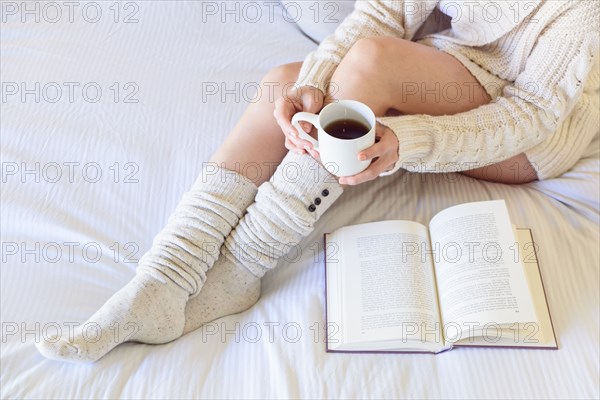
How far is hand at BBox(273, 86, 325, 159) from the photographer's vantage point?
0.75m

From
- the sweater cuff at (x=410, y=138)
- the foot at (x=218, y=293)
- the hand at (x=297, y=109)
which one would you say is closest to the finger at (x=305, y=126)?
the hand at (x=297, y=109)

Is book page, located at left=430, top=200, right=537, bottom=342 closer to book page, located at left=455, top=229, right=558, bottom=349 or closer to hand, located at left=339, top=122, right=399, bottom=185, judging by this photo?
book page, located at left=455, top=229, right=558, bottom=349

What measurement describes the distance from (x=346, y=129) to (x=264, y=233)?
7.3 inches

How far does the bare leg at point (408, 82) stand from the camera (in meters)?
0.82

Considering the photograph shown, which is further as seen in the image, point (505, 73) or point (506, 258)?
point (505, 73)

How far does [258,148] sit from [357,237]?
0.64ft

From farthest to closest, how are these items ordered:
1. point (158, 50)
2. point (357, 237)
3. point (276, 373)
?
point (158, 50), point (357, 237), point (276, 373)

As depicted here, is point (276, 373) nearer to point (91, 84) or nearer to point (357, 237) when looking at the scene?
point (357, 237)

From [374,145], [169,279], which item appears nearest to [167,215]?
[169,279]

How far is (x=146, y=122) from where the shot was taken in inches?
39.9

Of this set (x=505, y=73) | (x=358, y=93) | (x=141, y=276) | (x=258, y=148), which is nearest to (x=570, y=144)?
(x=505, y=73)

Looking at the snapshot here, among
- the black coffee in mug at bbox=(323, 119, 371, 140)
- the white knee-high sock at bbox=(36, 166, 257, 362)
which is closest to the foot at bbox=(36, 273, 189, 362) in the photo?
the white knee-high sock at bbox=(36, 166, 257, 362)

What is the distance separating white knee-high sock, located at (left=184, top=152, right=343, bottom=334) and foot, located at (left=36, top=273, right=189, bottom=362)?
42mm

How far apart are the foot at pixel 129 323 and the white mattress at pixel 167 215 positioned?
0.02 m
